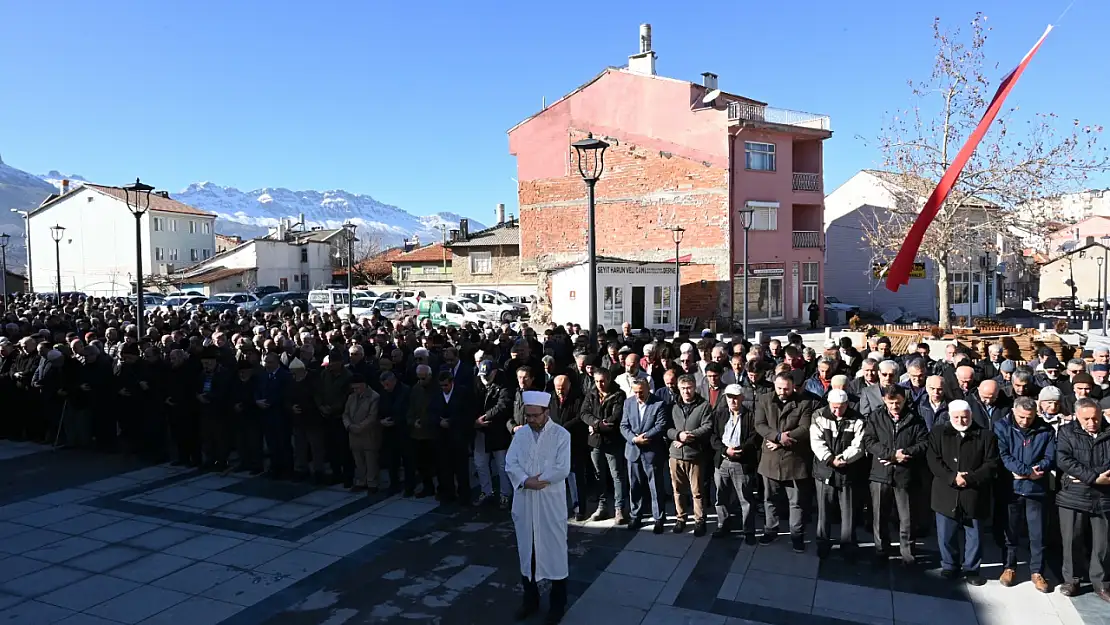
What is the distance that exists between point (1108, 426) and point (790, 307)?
28381 millimetres

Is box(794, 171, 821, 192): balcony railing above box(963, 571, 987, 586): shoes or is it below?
above

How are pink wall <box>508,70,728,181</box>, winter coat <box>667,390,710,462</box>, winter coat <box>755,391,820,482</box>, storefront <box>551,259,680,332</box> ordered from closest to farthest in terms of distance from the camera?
winter coat <box>755,391,820,482</box>
winter coat <box>667,390,710,462</box>
storefront <box>551,259,680,332</box>
pink wall <box>508,70,728,181</box>

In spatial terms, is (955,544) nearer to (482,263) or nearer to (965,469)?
(965,469)

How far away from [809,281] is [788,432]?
96.0 ft

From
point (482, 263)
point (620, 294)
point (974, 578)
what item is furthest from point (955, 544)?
point (482, 263)

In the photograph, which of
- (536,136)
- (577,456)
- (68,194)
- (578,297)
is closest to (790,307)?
(578,297)

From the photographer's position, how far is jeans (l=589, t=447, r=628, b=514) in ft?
25.7

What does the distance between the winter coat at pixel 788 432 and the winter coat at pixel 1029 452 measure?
1.51m

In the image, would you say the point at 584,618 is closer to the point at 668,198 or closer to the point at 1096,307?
the point at 668,198

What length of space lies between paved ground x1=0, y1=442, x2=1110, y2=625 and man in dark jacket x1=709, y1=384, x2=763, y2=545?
32 centimetres

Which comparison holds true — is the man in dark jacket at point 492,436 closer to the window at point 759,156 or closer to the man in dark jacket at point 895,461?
the man in dark jacket at point 895,461

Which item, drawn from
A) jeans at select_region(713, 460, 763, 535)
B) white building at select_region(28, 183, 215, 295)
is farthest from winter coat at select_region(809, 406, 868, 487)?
white building at select_region(28, 183, 215, 295)

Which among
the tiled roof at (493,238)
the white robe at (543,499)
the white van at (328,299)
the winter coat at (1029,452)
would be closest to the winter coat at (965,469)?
the winter coat at (1029,452)

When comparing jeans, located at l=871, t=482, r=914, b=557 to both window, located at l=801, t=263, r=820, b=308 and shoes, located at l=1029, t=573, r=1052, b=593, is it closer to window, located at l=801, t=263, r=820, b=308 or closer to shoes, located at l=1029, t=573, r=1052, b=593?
shoes, located at l=1029, t=573, r=1052, b=593
